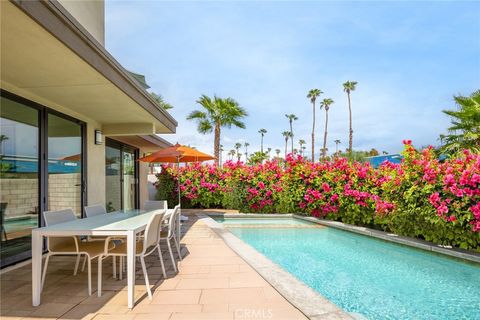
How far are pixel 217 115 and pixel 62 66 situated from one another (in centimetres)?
1651

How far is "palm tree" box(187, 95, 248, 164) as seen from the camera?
20.1 m

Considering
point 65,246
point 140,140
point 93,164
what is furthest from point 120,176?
point 65,246

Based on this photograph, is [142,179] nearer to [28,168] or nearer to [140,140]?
[140,140]

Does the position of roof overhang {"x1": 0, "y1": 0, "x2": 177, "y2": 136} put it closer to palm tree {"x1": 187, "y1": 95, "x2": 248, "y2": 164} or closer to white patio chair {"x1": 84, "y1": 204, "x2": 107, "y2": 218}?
white patio chair {"x1": 84, "y1": 204, "x2": 107, "y2": 218}

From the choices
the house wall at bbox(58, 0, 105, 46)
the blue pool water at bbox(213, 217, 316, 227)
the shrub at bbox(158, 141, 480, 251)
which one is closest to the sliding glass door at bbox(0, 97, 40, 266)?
the shrub at bbox(158, 141, 480, 251)

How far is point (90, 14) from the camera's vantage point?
914 centimetres

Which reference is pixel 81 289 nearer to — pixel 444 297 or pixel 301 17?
pixel 444 297

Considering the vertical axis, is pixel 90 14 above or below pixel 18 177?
above

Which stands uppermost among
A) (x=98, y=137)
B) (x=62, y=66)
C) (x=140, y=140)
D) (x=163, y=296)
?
(x=62, y=66)

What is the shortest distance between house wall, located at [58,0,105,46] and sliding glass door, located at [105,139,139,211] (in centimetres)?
329

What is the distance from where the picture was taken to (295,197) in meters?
11.4

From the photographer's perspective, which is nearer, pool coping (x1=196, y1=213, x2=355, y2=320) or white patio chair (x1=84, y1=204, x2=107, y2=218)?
pool coping (x1=196, y1=213, x2=355, y2=320)

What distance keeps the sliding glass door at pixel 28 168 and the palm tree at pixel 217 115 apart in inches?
547

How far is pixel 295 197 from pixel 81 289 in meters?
8.57
